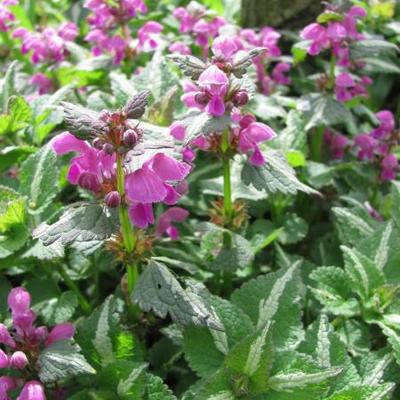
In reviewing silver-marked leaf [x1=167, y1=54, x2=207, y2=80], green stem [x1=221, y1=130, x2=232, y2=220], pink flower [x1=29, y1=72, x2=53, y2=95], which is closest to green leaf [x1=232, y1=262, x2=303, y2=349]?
green stem [x1=221, y1=130, x2=232, y2=220]

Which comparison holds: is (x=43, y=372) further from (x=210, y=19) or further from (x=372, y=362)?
(x=210, y=19)

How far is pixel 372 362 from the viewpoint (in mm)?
1672

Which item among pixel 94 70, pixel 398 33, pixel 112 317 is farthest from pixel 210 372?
pixel 398 33

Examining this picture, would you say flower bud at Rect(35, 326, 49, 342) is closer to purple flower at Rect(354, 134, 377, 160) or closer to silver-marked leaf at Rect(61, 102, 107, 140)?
silver-marked leaf at Rect(61, 102, 107, 140)

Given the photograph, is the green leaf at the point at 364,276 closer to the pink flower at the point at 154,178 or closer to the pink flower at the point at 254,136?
the pink flower at the point at 254,136

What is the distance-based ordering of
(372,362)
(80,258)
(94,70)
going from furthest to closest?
(94,70) < (80,258) < (372,362)

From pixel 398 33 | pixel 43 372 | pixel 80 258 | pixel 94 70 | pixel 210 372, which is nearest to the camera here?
pixel 43 372

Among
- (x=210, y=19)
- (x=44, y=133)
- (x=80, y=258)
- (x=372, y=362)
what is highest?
(x=210, y=19)

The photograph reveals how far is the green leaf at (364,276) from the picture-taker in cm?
179

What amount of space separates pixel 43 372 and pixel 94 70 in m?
1.74

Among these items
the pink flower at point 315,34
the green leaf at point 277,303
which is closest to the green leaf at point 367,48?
the pink flower at point 315,34

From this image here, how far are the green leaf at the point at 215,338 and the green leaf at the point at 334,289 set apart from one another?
340mm

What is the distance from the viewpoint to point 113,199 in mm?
1345

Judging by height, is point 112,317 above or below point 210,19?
below
